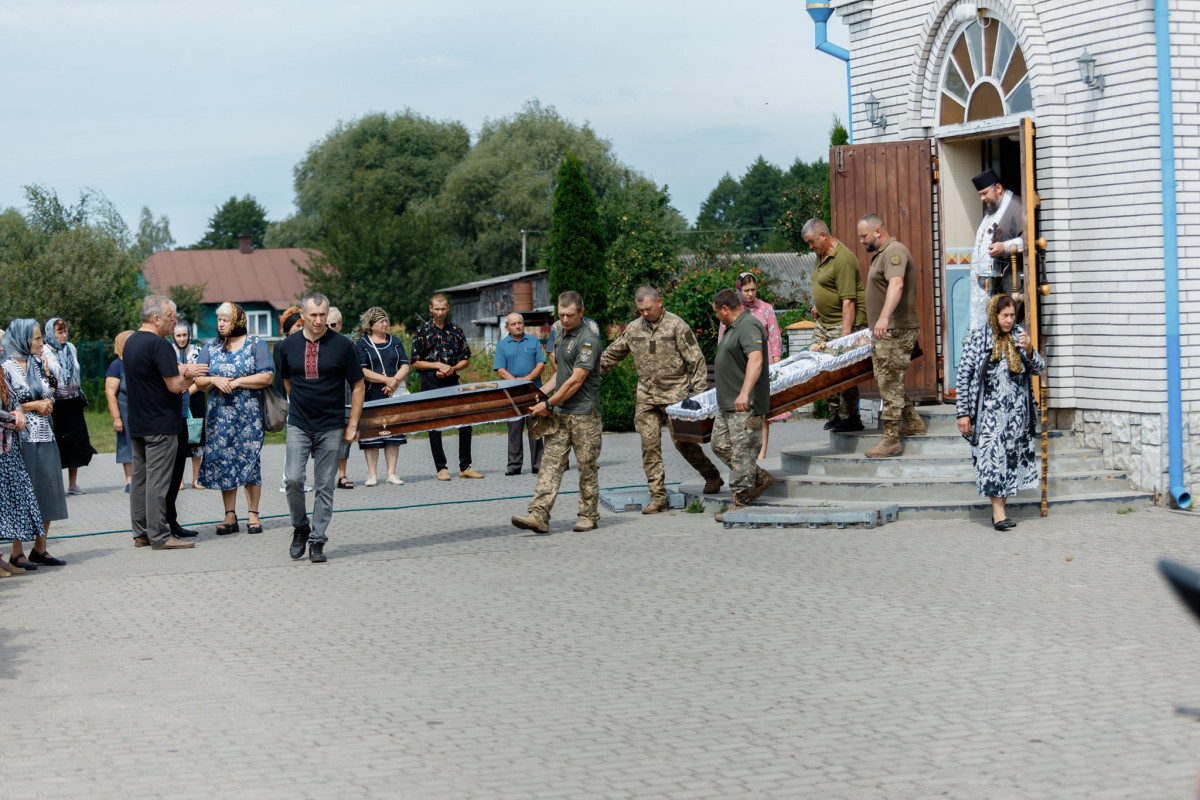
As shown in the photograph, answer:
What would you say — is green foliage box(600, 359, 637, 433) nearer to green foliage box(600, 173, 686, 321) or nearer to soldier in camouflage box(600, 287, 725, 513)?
soldier in camouflage box(600, 287, 725, 513)

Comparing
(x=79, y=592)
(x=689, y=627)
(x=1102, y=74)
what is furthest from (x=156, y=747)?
(x=1102, y=74)

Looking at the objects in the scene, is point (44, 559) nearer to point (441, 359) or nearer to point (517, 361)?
point (441, 359)

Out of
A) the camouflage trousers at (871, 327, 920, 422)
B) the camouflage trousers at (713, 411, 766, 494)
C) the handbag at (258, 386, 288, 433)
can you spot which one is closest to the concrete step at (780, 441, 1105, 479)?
the camouflage trousers at (871, 327, 920, 422)

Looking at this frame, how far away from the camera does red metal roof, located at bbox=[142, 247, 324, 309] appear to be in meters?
80.1

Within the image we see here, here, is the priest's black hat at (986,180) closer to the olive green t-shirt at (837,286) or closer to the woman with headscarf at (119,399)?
the olive green t-shirt at (837,286)

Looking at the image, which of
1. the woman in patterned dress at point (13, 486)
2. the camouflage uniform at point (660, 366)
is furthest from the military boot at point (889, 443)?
the woman in patterned dress at point (13, 486)

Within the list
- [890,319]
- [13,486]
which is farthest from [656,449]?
[13,486]

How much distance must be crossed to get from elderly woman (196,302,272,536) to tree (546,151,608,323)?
1342 centimetres

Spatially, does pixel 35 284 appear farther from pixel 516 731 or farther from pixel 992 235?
pixel 516 731

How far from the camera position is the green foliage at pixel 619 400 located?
19906mm

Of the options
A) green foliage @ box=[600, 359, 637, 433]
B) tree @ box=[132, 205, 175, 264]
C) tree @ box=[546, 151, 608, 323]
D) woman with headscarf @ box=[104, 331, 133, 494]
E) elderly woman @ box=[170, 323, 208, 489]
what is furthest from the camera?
tree @ box=[132, 205, 175, 264]

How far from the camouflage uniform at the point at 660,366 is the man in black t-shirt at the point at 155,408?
3.58 meters

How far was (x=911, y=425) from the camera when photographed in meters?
11.3

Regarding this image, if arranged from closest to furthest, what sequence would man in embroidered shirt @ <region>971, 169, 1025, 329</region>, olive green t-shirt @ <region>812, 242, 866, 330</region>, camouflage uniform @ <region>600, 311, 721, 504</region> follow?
man in embroidered shirt @ <region>971, 169, 1025, 329</region> < camouflage uniform @ <region>600, 311, 721, 504</region> < olive green t-shirt @ <region>812, 242, 866, 330</region>
